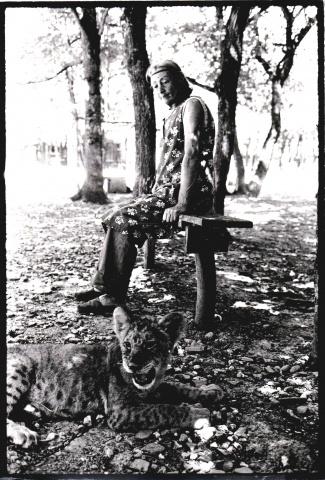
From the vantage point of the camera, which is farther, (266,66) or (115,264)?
(266,66)

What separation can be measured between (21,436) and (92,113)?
9325mm

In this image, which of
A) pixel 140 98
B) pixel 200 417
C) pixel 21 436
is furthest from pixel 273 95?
pixel 21 436

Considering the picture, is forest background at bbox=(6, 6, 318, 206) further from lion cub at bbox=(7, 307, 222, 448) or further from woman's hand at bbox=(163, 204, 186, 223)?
lion cub at bbox=(7, 307, 222, 448)

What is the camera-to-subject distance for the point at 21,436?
8.07 ft

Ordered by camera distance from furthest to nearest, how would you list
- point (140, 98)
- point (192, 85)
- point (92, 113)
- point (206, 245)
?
point (92, 113) → point (192, 85) → point (140, 98) → point (206, 245)

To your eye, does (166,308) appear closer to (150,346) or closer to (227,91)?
(150,346)

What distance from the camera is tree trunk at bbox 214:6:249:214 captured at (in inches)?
247

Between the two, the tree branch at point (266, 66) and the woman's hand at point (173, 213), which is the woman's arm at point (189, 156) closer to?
the woman's hand at point (173, 213)

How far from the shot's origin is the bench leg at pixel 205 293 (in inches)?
144

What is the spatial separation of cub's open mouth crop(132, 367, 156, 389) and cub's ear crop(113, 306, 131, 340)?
26 cm

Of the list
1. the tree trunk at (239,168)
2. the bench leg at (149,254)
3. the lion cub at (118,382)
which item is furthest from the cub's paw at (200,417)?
the tree trunk at (239,168)

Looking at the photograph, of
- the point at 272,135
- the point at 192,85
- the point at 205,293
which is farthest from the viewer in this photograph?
the point at 272,135

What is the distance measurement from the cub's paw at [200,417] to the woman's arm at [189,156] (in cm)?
152

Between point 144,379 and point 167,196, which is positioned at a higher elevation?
point 167,196
